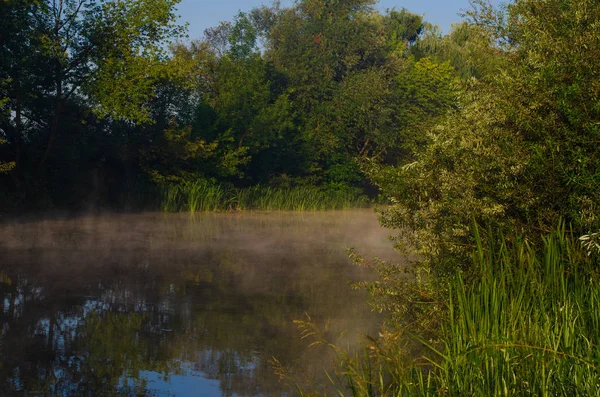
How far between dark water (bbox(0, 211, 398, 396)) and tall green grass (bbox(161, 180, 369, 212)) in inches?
383

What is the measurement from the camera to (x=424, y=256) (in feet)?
28.5

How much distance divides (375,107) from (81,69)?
2043cm

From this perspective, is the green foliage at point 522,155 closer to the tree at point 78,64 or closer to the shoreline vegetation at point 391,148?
the shoreline vegetation at point 391,148

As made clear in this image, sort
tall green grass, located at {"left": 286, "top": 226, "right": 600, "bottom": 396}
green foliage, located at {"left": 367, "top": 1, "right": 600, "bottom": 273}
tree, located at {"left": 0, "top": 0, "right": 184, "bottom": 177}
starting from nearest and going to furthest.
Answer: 1. tall green grass, located at {"left": 286, "top": 226, "right": 600, "bottom": 396}
2. green foliage, located at {"left": 367, "top": 1, "right": 600, "bottom": 273}
3. tree, located at {"left": 0, "top": 0, "right": 184, "bottom": 177}

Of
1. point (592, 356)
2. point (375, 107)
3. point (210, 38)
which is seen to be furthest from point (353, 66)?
point (592, 356)

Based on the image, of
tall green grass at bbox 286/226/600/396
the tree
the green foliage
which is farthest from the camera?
the tree

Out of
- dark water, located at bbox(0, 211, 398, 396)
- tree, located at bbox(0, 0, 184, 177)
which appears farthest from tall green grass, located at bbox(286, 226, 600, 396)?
tree, located at bbox(0, 0, 184, 177)

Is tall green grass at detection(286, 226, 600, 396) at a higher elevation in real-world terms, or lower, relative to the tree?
lower

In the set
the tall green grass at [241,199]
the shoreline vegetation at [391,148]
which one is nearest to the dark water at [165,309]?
the shoreline vegetation at [391,148]

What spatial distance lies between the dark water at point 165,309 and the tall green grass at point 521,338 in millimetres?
1969

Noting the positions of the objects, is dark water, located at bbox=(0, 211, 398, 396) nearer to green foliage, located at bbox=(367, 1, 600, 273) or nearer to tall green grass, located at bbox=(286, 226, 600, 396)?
green foliage, located at bbox=(367, 1, 600, 273)

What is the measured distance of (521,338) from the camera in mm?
5426

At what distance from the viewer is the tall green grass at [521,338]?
486cm

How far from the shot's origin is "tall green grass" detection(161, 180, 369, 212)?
31172mm
